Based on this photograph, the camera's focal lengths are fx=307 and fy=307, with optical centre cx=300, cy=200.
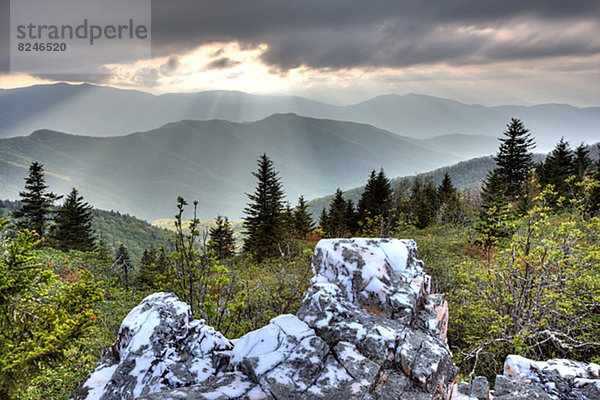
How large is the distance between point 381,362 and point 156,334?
7.72ft

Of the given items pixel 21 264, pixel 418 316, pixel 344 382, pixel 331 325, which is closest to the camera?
pixel 344 382

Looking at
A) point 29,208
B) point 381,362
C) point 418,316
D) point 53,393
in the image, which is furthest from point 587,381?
point 29,208

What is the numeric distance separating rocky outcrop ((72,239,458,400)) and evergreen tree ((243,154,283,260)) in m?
22.4

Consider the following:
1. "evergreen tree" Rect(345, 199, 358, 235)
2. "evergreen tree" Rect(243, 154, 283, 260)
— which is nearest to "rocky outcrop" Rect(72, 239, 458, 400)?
"evergreen tree" Rect(243, 154, 283, 260)

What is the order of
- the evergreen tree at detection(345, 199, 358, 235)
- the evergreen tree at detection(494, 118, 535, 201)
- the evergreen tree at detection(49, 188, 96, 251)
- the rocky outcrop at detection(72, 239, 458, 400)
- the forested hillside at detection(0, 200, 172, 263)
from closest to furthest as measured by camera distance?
the rocky outcrop at detection(72, 239, 458, 400) < the evergreen tree at detection(345, 199, 358, 235) < the evergreen tree at detection(494, 118, 535, 201) < the evergreen tree at detection(49, 188, 96, 251) < the forested hillside at detection(0, 200, 172, 263)

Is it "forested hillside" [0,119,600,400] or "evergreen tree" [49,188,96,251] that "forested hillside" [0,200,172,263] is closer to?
"evergreen tree" [49,188,96,251]

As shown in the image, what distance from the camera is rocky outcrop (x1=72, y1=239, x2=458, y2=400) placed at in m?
2.71

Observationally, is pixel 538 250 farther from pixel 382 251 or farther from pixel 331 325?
pixel 331 325

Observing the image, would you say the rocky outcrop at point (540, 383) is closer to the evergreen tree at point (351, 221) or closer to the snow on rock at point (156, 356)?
the snow on rock at point (156, 356)

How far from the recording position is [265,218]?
94.9 ft

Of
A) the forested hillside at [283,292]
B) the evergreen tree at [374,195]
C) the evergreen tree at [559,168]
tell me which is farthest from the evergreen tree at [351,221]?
the evergreen tree at [559,168]

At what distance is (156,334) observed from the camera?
3.30 m

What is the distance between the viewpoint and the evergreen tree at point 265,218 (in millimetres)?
26766

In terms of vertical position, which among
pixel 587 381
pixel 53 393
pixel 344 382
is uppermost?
pixel 344 382
